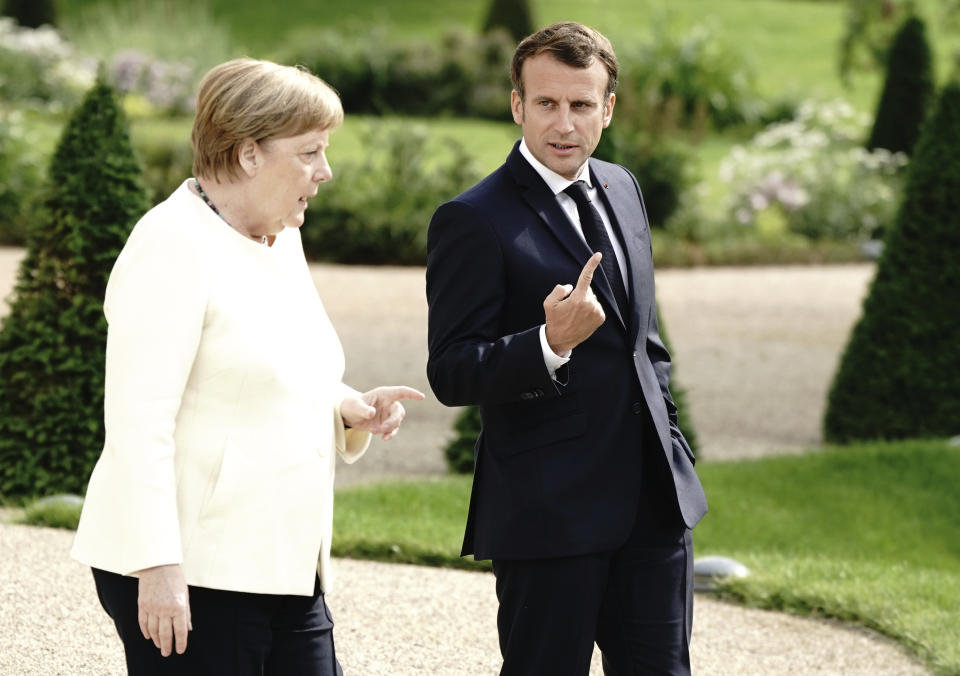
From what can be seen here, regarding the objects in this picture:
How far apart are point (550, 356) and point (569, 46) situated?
0.64m

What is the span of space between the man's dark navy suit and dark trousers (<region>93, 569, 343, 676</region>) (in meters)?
0.46

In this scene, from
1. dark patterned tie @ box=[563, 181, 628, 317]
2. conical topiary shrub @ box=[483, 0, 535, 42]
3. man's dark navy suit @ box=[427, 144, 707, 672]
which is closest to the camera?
man's dark navy suit @ box=[427, 144, 707, 672]

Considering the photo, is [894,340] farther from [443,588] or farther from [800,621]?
[443,588]

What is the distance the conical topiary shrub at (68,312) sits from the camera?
5.90m

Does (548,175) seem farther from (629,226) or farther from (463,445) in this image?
(463,445)

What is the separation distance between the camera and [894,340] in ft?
25.3

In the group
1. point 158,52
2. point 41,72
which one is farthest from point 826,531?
point 158,52

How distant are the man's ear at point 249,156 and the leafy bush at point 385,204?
11030 mm

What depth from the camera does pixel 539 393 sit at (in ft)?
8.58

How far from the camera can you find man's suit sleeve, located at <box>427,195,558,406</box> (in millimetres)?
2582

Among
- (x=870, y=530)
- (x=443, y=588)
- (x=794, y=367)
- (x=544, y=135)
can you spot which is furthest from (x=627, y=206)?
(x=794, y=367)

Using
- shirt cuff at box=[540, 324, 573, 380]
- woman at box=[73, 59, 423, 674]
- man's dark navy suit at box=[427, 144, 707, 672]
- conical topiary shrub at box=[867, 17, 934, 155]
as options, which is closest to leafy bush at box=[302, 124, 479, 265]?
conical topiary shrub at box=[867, 17, 934, 155]

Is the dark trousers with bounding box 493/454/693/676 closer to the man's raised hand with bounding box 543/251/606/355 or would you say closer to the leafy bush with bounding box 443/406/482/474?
the man's raised hand with bounding box 543/251/606/355

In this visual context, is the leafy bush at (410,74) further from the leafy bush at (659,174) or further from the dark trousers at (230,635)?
the dark trousers at (230,635)
